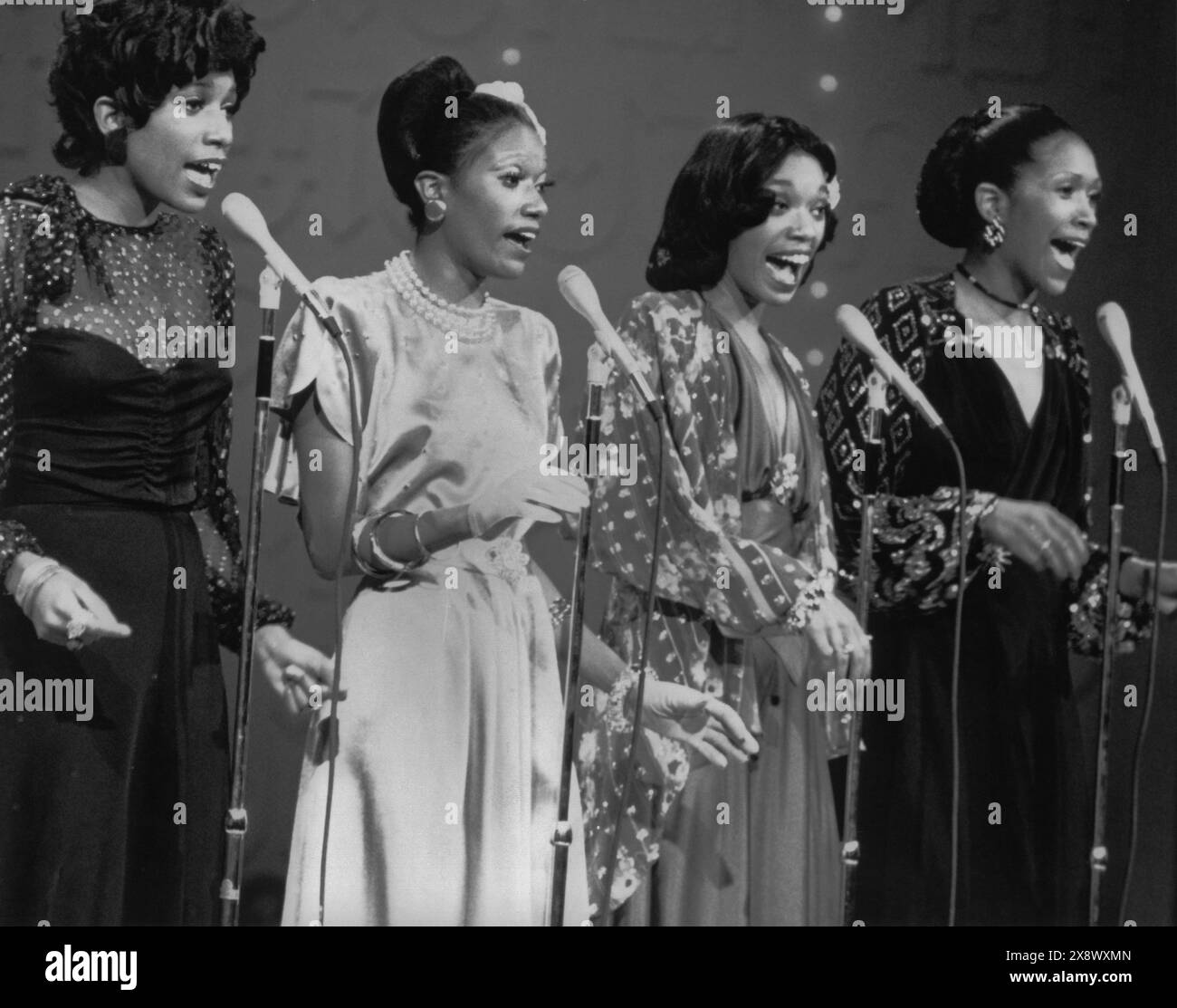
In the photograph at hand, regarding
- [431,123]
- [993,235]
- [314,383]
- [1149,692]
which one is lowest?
[1149,692]

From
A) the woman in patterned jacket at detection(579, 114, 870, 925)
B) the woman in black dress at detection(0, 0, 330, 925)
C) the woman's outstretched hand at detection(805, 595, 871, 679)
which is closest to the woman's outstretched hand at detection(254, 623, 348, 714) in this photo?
the woman in black dress at detection(0, 0, 330, 925)

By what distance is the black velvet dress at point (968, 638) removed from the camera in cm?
307

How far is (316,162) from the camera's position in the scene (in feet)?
9.75

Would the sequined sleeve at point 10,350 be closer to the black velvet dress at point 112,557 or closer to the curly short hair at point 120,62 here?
the black velvet dress at point 112,557

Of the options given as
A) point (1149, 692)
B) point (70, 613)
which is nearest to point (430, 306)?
point (70, 613)

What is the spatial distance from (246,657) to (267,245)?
670 millimetres

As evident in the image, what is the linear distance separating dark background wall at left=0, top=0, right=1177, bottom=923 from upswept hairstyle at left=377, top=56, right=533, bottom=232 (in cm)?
3

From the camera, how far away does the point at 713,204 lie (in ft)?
A: 9.95

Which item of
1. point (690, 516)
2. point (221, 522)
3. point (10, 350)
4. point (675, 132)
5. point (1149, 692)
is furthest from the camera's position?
point (1149, 692)

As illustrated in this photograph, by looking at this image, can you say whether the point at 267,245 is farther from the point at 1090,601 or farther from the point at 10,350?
the point at 1090,601

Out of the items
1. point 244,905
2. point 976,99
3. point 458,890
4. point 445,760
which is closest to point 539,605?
point 445,760

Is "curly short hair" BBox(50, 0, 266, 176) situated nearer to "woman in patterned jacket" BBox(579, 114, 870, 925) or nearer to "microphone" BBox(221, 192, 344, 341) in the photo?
"microphone" BBox(221, 192, 344, 341)

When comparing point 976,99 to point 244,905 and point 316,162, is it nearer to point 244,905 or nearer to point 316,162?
point 316,162
